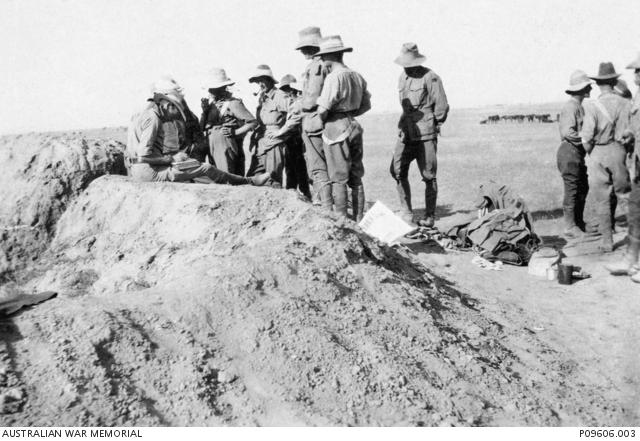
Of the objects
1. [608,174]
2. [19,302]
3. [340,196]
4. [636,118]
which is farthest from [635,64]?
[19,302]

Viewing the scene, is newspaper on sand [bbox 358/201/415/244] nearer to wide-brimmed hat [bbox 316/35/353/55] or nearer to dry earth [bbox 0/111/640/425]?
dry earth [bbox 0/111/640/425]

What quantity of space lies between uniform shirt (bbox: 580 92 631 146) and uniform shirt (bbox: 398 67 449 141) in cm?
181

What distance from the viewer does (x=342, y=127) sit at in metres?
7.79

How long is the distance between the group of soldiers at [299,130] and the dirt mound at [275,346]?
5.69 feet

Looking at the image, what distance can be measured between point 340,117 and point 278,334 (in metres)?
3.99

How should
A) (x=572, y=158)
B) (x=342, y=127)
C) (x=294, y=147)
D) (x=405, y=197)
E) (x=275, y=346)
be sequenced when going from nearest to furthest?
1. (x=275, y=346)
2. (x=342, y=127)
3. (x=572, y=158)
4. (x=294, y=147)
5. (x=405, y=197)

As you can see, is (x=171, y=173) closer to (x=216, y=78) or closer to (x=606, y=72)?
(x=216, y=78)

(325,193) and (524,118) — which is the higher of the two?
(325,193)

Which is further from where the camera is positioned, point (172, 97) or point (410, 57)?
point (410, 57)

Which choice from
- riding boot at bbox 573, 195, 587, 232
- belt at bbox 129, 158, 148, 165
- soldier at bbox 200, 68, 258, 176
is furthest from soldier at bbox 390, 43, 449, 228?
belt at bbox 129, 158, 148, 165

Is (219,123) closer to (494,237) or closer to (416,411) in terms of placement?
(494,237)

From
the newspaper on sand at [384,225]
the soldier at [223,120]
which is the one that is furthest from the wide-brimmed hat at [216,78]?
the newspaper on sand at [384,225]

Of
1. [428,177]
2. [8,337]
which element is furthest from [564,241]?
[8,337]

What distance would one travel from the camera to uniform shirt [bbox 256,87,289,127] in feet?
29.6
